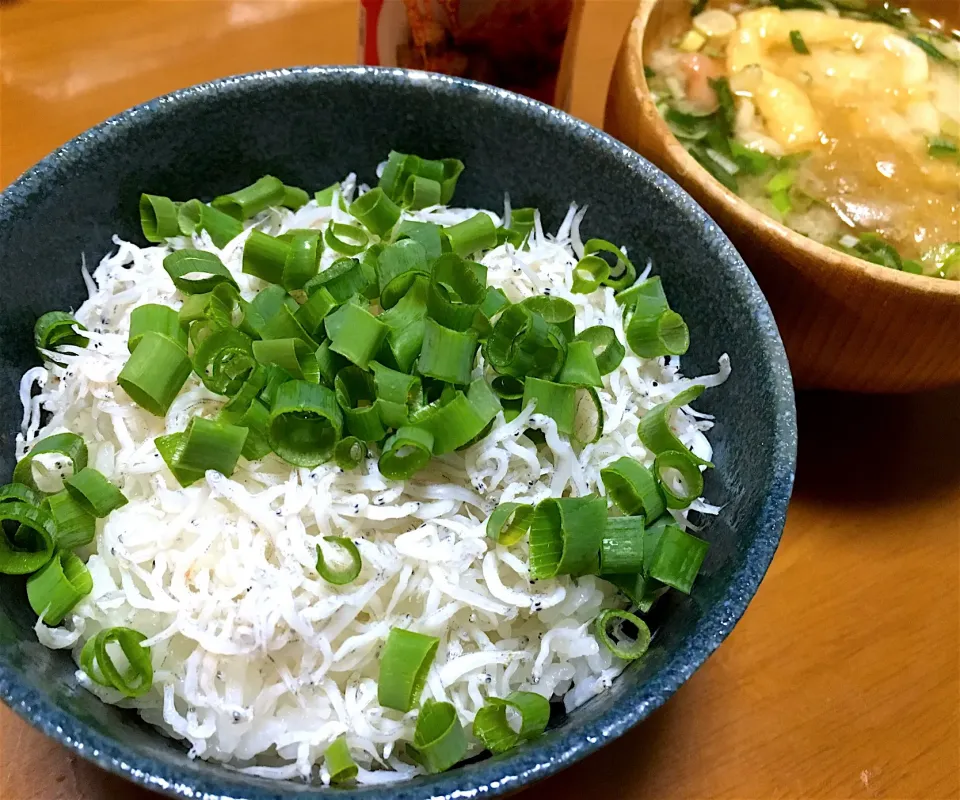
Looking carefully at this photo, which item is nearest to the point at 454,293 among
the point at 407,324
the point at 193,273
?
the point at 407,324

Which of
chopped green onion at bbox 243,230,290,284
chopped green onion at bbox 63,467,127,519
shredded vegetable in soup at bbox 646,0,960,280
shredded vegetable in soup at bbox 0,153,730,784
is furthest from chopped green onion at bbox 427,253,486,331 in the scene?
shredded vegetable in soup at bbox 646,0,960,280

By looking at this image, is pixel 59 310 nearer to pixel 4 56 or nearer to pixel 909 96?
pixel 4 56

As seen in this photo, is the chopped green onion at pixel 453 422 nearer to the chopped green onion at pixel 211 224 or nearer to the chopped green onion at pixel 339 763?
the chopped green onion at pixel 339 763

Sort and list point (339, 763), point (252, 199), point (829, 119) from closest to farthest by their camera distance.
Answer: point (339, 763) → point (252, 199) → point (829, 119)

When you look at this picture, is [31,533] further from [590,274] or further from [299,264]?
[590,274]

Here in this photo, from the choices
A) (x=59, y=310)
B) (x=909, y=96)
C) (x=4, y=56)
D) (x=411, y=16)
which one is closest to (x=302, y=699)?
(x=59, y=310)

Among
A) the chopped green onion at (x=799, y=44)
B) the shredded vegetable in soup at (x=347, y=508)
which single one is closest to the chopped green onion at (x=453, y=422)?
the shredded vegetable in soup at (x=347, y=508)
